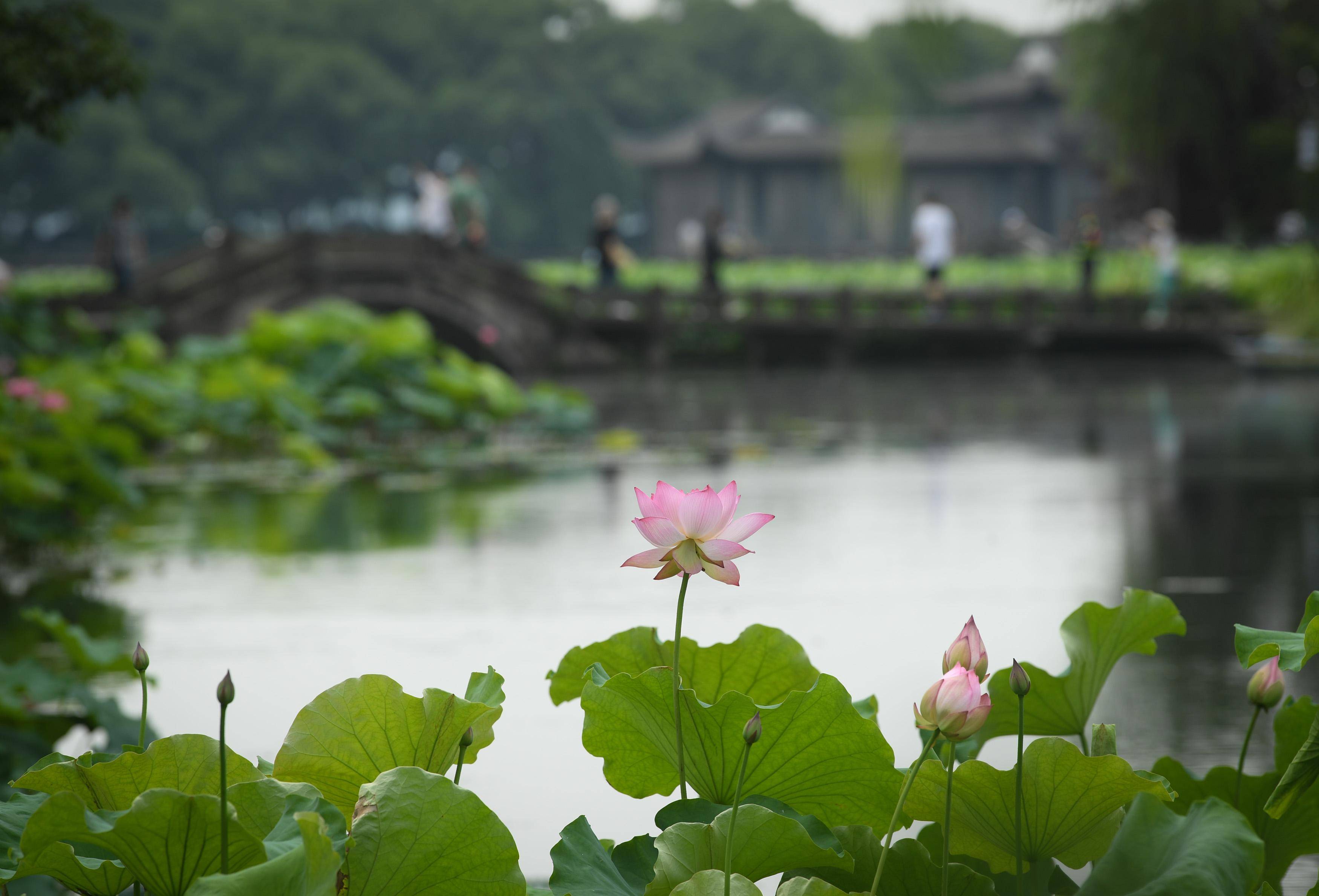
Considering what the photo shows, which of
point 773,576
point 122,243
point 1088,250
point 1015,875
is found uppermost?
point 122,243

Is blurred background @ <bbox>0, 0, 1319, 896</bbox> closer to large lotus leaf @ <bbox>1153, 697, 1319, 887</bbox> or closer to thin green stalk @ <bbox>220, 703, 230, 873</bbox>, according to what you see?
large lotus leaf @ <bbox>1153, 697, 1319, 887</bbox>

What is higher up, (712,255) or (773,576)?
(712,255)

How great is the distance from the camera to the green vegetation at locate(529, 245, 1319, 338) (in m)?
24.4

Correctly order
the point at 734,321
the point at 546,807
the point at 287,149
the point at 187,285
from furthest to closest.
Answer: the point at 287,149 → the point at 734,321 → the point at 187,285 → the point at 546,807

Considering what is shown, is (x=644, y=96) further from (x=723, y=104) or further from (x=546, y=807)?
(x=546, y=807)

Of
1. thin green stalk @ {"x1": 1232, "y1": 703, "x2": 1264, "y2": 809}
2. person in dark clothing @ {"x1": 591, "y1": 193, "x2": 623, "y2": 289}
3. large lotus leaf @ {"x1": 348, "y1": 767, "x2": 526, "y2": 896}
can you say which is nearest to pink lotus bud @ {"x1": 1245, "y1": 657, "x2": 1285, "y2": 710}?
thin green stalk @ {"x1": 1232, "y1": 703, "x2": 1264, "y2": 809}

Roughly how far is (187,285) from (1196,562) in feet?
57.4

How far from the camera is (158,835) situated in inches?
59.2

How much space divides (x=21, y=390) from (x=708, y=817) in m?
6.81

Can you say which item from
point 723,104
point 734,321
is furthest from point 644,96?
point 734,321

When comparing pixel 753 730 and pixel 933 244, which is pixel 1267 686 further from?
pixel 933 244

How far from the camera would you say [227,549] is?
8.24 meters

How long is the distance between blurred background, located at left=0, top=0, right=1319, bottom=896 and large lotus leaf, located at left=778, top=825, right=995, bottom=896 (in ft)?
3.85

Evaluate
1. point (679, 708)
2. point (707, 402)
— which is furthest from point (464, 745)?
point (707, 402)
